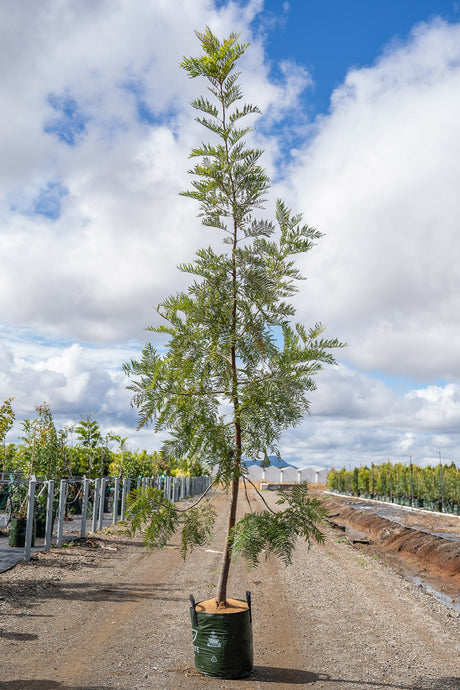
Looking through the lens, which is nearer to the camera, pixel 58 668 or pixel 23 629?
pixel 58 668

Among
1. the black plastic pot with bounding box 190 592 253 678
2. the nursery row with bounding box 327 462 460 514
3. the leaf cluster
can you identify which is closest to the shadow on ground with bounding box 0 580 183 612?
the black plastic pot with bounding box 190 592 253 678

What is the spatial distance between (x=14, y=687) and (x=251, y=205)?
509 centimetres

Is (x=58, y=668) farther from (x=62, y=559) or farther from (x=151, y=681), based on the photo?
(x=62, y=559)

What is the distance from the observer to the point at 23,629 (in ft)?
23.9

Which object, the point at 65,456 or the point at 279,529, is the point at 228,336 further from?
the point at 65,456

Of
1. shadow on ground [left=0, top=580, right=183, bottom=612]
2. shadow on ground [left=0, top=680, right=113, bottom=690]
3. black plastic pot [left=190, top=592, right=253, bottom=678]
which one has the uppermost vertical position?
black plastic pot [left=190, top=592, right=253, bottom=678]

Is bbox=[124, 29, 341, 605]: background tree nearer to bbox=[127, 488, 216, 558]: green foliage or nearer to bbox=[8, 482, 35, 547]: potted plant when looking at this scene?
bbox=[127, 488, 216, 558]: green foliage

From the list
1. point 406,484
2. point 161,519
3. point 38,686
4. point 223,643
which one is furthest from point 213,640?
point 406,484

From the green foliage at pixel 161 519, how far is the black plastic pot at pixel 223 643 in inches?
28.9

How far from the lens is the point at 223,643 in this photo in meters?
5.58

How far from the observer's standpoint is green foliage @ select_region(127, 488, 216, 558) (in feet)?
17.7

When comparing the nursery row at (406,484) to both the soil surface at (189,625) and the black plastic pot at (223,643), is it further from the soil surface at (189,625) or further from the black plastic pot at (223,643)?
the black plastic pot at (223,643)

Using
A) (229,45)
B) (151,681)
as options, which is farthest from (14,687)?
(229,45)

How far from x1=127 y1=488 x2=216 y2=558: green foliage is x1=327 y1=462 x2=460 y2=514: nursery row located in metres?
25.5
